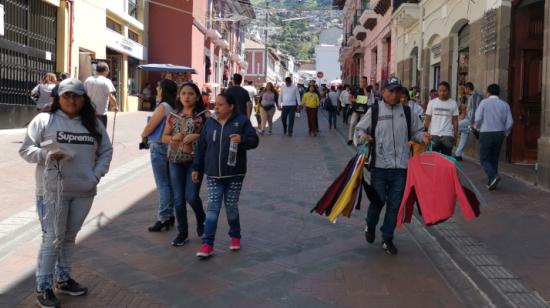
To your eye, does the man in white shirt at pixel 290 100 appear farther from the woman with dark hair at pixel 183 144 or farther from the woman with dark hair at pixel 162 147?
the woman with dark hair at pixel 183 144

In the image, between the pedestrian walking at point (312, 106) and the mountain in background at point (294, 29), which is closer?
the pedestrian walking at point (312, 106)

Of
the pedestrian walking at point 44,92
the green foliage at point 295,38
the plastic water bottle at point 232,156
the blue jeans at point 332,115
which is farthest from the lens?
the green foliage at point 295,38

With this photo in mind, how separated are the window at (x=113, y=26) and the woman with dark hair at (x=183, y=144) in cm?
2303

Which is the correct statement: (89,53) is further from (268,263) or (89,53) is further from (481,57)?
(268,263)

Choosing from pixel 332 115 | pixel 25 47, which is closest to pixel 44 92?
pixel 25 47

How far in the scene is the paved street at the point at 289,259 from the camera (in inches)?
184

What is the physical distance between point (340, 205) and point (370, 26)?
1085 inches

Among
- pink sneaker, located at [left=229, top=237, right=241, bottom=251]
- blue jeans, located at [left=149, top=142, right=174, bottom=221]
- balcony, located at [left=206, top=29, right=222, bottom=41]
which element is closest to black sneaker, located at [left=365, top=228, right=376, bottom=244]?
pink sneaker, located at [left=229, top=237, right=241, bottom=251]

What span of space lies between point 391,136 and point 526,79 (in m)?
7.10

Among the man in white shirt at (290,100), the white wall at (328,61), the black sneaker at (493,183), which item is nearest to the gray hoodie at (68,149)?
the black sneaker at (493,183)

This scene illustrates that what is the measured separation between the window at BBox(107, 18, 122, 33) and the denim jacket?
23.5 meters

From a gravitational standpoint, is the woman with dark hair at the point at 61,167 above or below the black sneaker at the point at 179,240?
above

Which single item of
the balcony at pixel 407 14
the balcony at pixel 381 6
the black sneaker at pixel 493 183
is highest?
the balcony at pixel 381 6

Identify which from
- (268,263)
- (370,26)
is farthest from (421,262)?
(370,26)
